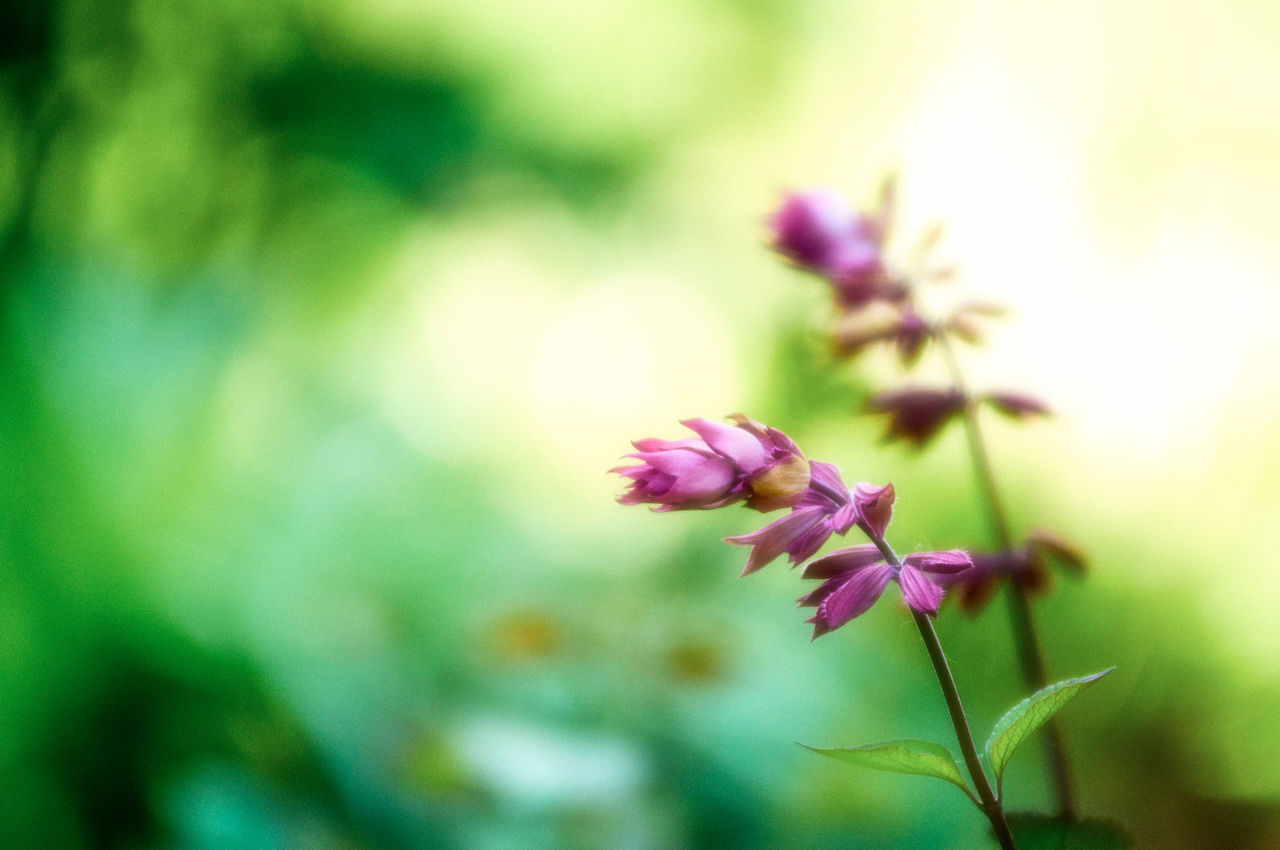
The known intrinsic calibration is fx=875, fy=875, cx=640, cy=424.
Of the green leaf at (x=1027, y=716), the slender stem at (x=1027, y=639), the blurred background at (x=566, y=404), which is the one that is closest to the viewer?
the green leaf at (x=1027, y=716)

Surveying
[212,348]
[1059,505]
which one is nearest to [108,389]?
[212,348]

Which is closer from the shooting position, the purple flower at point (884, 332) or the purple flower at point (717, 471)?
the purple flower at point (717, 471)

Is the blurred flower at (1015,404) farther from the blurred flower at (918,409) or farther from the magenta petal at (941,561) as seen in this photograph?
the magenta petal at (941,561)

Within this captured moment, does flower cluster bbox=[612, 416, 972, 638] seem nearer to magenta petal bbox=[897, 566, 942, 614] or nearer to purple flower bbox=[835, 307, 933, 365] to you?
magenta petal bbox=[897, 566, 942, 614]

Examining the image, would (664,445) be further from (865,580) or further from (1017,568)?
(1017,568)

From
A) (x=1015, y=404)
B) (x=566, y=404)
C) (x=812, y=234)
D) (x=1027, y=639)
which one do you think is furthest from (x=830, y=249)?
(x=566, y=404)

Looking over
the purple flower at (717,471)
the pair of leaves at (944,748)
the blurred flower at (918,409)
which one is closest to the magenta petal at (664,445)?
the purple flower at (717,471)
